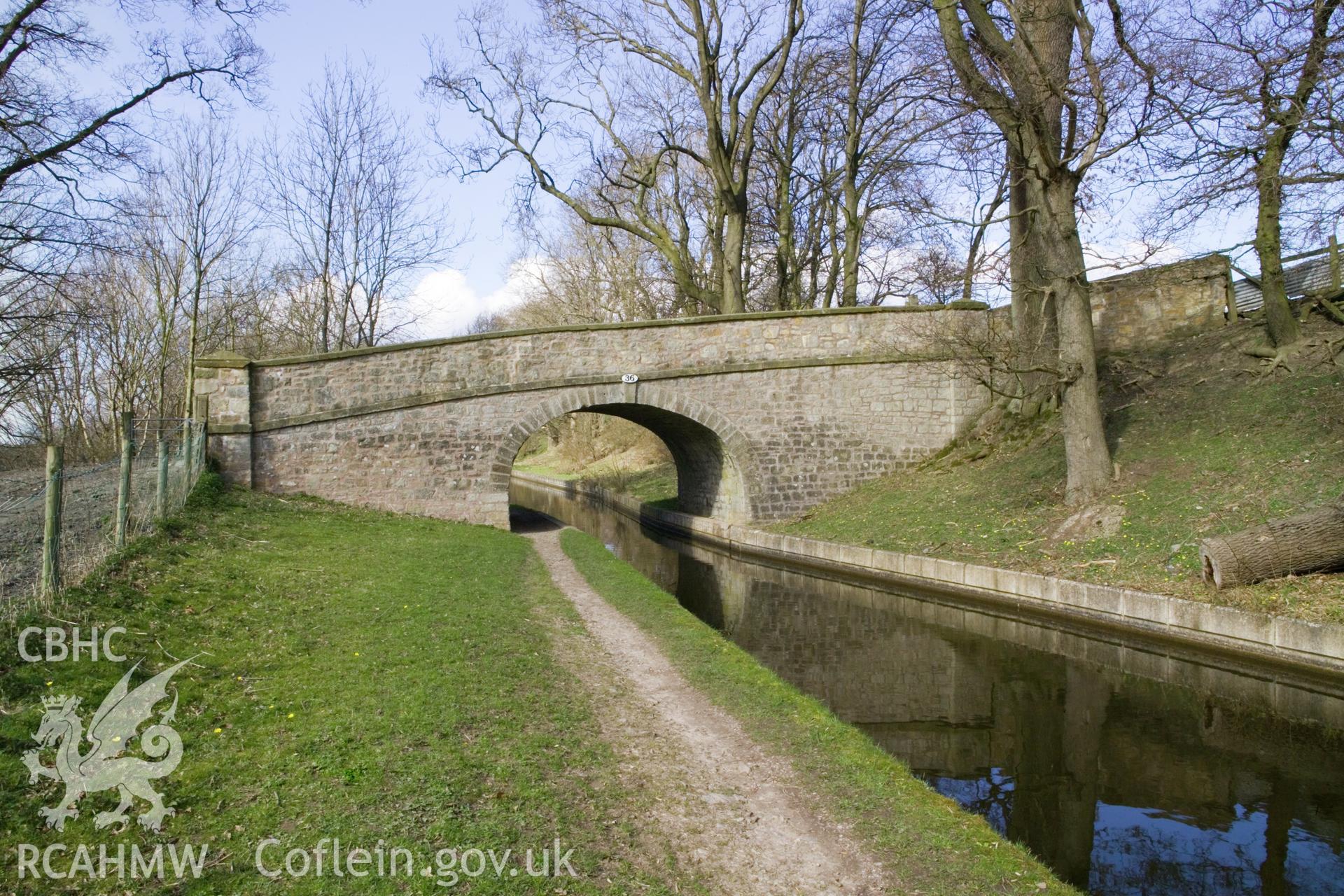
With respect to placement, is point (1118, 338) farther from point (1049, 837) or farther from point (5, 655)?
point (5, 655)

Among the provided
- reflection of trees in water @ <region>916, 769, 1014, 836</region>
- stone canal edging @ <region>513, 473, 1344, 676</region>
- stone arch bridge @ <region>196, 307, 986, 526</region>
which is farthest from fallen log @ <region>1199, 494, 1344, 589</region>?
stone arch bridge @ <region>196, 307, 986, 526</region>

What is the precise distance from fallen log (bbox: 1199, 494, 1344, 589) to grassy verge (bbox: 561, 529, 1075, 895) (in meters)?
4.53

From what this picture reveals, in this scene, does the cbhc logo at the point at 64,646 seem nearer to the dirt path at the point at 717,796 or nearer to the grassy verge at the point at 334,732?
the grassy verge at the point at 334,732

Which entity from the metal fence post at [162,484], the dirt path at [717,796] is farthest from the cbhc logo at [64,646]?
the metal fence post at [162,484]

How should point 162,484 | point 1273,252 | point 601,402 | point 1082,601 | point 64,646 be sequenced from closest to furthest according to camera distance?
1. point 64,646
2. point 162,484
3. point 1082,601
4. point 1273,252
5. point 601,402

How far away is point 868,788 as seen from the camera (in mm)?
4734

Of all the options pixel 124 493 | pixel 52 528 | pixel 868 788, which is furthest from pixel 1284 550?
pixel 124 493

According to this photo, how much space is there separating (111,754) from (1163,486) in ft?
36.5

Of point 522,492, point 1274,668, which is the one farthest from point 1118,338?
point 522,492

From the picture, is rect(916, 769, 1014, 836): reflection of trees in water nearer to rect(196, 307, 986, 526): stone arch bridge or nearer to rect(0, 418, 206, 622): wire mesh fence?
rect(0, 418, 206, 622): wire mesh fence

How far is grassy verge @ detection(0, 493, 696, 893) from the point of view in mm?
3543

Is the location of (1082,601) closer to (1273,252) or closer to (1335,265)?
(1273,252)

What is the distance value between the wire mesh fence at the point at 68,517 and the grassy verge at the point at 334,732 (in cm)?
21

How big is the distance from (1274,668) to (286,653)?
8056 mm
